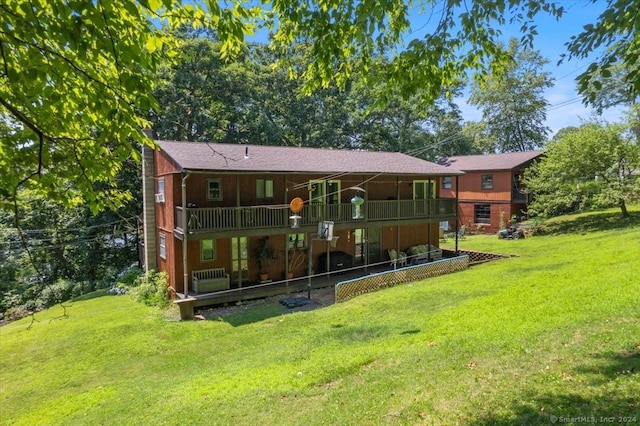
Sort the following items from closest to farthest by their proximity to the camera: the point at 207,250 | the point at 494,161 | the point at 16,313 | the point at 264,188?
the point at 207,250 → the point at 264,188 → the point at 16,313 → the point at 494,161

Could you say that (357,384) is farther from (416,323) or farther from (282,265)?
(282,265)

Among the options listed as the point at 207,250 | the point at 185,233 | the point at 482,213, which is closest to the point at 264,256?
the point at 207,250

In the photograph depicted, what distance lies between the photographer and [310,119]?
36469mm

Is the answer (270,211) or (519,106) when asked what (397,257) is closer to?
(270,211)

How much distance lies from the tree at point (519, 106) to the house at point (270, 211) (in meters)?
32.3

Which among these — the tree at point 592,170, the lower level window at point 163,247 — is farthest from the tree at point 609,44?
the tree at point 592,170

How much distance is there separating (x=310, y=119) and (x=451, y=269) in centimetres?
2242

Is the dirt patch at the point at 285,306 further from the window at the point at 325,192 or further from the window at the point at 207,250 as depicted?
the window at the point at 325,192

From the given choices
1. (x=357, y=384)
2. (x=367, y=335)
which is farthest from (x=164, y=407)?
(x=367, y=335)

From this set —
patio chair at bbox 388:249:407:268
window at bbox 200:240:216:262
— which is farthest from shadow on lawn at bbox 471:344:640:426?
patio chair at bbox 388:249:407:268

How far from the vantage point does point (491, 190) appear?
31344 mm

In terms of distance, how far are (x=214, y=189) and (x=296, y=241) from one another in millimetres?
4600

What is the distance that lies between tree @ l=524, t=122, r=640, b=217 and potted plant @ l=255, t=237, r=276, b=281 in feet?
64.1

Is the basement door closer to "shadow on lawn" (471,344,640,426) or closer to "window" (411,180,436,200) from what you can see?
"window" (411,180,436,200)
